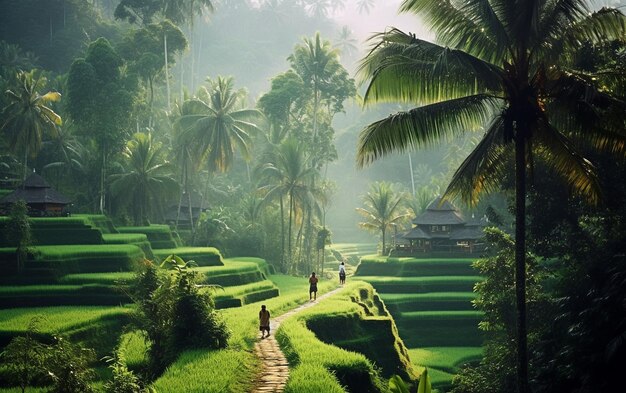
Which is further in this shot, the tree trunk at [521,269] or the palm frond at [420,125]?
the palm frond at [420,125]

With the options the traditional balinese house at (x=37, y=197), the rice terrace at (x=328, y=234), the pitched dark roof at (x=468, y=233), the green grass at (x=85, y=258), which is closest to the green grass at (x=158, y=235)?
the rice terrace at (x=328, y=234)

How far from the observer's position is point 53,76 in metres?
69.1

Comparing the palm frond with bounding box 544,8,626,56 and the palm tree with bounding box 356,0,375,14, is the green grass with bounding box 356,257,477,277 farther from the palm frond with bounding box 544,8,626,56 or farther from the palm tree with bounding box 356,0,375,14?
the palm tree with bounding box 356,0,375,14

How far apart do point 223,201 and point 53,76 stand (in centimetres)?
2143

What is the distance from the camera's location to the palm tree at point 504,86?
12102 mm

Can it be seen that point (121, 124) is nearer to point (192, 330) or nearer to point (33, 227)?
point (33, 227)

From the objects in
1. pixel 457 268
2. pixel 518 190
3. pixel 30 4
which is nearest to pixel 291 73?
pixel 457 268

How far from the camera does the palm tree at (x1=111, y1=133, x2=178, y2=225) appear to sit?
48.1 metres

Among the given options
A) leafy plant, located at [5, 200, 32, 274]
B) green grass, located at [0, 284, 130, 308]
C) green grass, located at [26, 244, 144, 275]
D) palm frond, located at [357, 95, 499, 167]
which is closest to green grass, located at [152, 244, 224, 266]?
green grass, located at [26, 244, 144, 275]

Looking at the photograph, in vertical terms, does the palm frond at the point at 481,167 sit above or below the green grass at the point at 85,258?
above

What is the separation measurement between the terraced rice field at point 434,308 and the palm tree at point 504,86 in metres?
15.1

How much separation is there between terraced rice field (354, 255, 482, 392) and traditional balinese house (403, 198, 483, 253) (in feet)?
11.5

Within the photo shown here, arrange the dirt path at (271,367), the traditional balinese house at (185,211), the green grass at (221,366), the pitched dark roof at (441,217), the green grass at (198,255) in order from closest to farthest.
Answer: the green grass at (221,366)
the dirt path at (271,367)
the green grass at (198,255)
the pitched dark roof at (441,217)
the traditional balinese house at (185,211)

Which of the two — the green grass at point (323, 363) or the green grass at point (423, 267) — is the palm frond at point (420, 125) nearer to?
the green grass at point (323, 363)
